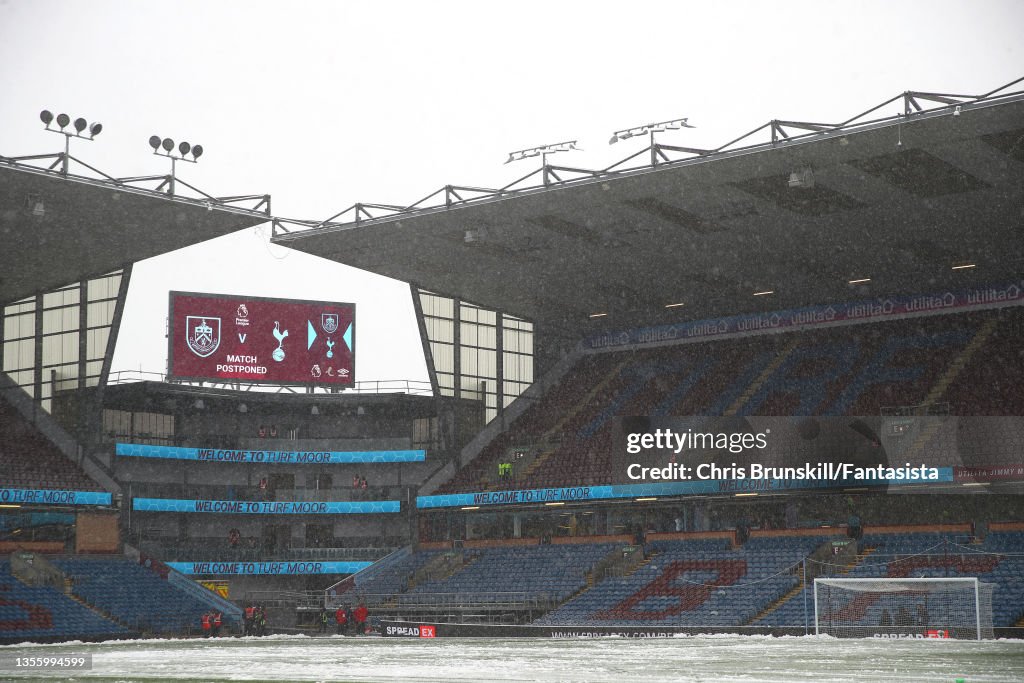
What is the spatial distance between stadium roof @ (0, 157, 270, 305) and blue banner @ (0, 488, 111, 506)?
8.97m

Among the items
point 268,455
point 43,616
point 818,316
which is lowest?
point 43,616

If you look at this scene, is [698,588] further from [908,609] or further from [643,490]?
[908,609]

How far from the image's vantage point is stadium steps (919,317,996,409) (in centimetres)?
4631

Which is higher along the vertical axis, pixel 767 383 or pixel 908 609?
pixel 767 383

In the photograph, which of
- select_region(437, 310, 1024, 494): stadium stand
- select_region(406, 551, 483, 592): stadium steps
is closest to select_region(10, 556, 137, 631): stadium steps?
select_region(406, 551, 483, 592): stadium steps

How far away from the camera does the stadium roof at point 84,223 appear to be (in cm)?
4112

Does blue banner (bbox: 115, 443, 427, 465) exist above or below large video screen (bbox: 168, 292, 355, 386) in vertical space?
below

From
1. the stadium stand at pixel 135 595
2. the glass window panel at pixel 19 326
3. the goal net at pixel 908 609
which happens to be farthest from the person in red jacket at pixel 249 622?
the goal net at pixel 908 609

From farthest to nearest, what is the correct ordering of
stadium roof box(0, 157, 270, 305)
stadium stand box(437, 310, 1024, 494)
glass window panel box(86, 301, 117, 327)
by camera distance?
glass window panel box(86, 301, 117, 327), stadium stand box(437, 310, 1024, 494), stadium roof box(0, 157, 270, 305)

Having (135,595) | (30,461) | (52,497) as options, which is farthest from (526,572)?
(30,461)

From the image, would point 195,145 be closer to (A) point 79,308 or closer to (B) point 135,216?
(B) point 135,216

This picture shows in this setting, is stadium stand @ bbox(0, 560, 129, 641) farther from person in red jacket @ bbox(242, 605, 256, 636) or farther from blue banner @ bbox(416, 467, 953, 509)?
blue banner @ bbox(416, 467, 953, 509)

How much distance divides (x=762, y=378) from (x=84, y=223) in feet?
93.4

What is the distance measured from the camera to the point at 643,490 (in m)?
47.8
